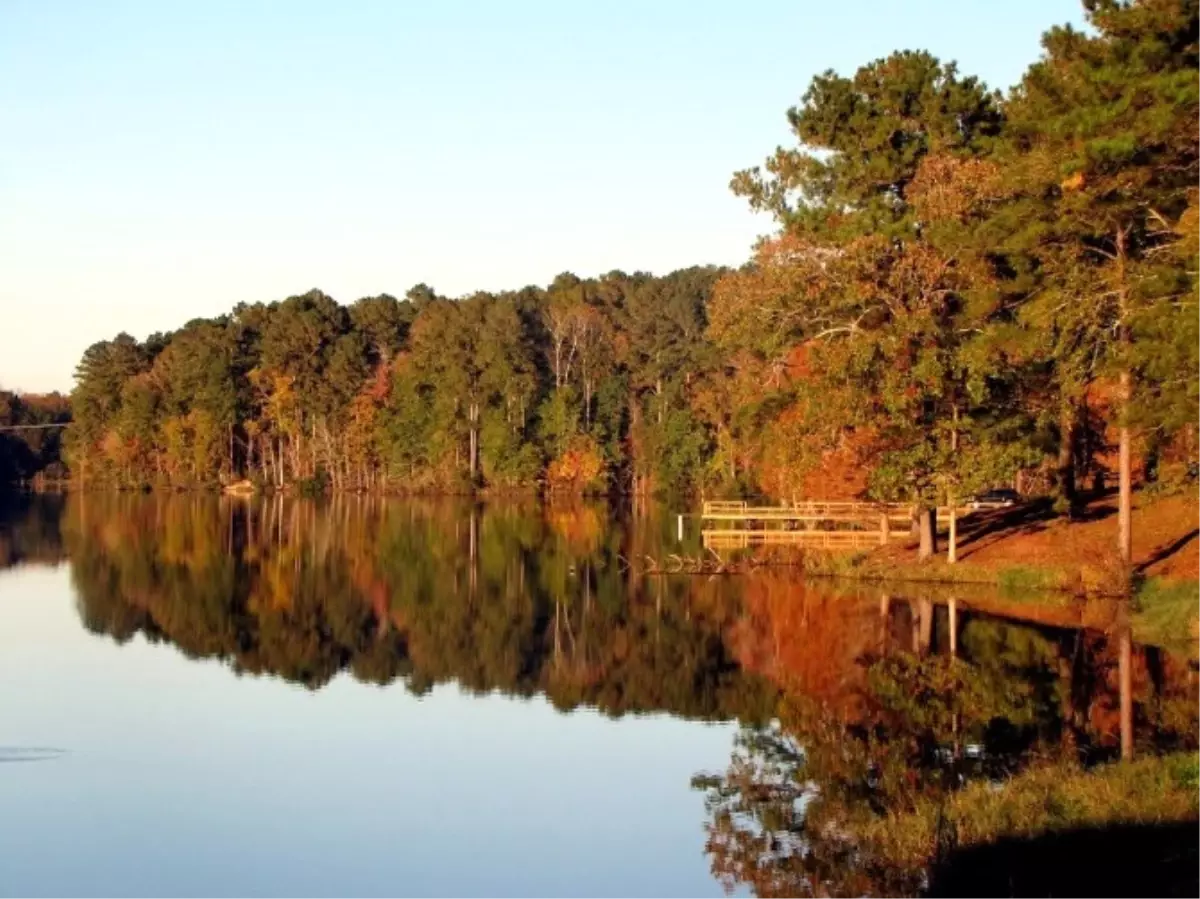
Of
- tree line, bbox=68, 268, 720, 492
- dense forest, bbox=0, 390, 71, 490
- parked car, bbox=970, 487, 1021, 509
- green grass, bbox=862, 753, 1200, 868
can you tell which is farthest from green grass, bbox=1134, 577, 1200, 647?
dense forest, bbox=0, 390, 71, 490

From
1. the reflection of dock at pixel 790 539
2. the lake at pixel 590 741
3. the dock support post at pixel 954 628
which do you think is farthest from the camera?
the reflection of dock at pixel 790 539

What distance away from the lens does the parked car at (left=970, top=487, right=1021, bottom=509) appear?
4884 cm

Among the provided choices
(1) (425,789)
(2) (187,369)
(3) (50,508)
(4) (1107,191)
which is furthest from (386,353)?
(1) (425,789)

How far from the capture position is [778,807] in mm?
17016

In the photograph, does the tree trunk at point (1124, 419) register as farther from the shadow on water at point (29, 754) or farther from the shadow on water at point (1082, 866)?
the shadow on water at point (29, 754)

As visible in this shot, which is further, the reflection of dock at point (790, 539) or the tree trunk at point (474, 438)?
the tree trunk at point (474, 438)

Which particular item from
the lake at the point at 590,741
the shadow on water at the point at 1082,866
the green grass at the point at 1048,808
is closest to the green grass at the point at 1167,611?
the lake at the point at 590,741

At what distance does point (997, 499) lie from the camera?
2099 inches

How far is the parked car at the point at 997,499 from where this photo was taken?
4884 cm

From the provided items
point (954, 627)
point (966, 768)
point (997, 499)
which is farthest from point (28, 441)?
point (966, 768)

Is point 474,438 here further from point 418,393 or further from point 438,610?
point 438,610

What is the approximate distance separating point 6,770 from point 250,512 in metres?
71.2

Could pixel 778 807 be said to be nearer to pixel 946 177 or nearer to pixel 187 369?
pixel 946 177

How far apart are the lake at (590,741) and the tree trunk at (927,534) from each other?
2990 millimetres
